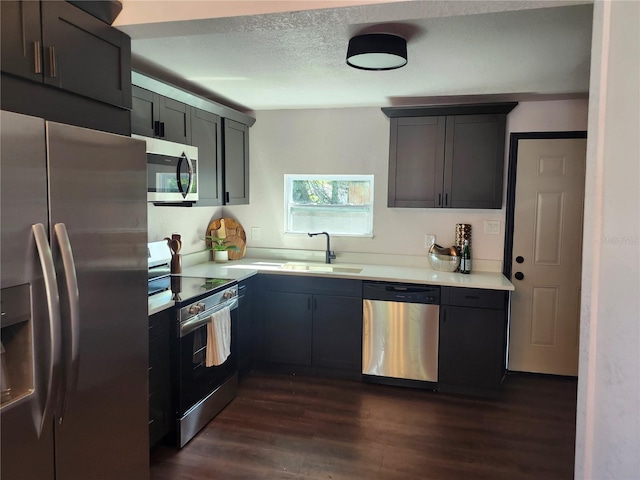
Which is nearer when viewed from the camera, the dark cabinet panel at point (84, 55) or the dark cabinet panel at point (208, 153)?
the dark cabinet panel at point (84, 55)

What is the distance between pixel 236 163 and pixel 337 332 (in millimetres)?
1745

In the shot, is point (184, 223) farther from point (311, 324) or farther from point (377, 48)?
point (377, 48)

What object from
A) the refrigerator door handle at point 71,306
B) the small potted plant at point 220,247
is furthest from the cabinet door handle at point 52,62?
the small potted plant at point 220,247

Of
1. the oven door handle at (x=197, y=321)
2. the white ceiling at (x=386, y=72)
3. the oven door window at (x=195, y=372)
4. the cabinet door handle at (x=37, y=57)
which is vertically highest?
the white ceiling at (x=386, y=72)

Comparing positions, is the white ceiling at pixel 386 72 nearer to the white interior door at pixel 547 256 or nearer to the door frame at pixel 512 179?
the door frame at pixel 512 179

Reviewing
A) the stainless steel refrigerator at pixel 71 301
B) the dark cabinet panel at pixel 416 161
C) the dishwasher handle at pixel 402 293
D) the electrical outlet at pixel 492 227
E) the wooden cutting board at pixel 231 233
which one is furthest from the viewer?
the wooden cutting board at pixel 231 233

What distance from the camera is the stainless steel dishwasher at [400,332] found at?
3.49 metres

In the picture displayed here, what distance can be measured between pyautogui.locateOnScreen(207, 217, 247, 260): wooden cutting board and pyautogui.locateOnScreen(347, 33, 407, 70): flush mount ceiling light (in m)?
2.36

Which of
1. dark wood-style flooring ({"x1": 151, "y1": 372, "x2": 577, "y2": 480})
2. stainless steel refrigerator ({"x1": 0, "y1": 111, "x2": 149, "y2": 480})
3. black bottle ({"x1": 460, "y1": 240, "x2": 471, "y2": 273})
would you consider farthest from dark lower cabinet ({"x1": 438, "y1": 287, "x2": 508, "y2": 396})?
stainless steel refrigerator ({"x1": 0, "y1": 111, "x2": 149, "y2": 480})

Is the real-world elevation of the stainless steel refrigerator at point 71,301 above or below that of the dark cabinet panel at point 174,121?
below

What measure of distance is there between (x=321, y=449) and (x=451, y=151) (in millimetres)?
2455

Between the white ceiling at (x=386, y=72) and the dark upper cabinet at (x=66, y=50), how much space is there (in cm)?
13

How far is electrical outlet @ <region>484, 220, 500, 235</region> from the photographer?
12.7 feet

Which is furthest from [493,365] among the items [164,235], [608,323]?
[164,235]
